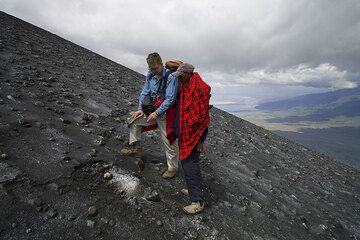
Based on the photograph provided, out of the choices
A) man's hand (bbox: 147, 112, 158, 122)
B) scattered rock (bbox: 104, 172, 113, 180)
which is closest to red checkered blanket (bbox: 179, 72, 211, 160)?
man's hand (bbox: 147, 112, 158, 122)

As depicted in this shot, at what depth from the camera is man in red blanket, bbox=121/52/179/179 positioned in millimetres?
5958

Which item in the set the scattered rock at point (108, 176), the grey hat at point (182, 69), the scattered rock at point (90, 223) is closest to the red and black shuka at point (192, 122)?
the grey hat at point (182, 69)

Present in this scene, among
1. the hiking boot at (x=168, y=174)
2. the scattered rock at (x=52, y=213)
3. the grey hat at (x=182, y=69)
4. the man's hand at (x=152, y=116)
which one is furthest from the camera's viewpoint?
the hiking boot at (x=168, y=174)

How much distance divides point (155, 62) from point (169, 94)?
77 cm

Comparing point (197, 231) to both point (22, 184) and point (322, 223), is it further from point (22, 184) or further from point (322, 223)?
point (322, 223)

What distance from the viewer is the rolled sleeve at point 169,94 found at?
584 cm

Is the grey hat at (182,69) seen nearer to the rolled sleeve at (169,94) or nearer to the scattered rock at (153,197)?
the rolled sleeve at (169,94)

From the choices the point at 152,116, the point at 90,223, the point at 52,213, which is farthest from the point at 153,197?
the point at 52,213

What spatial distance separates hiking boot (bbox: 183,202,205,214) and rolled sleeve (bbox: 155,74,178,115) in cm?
222

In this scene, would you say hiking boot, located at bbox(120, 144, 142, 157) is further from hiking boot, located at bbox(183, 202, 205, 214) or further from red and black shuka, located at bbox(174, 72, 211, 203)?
hiking boot, located at bbox(183, 202, 205, 214)

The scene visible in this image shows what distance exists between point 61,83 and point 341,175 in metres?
17.6

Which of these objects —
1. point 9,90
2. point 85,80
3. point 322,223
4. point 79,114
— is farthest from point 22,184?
point 85,80

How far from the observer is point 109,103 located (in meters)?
12.7

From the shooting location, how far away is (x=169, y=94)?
594 centimetres
